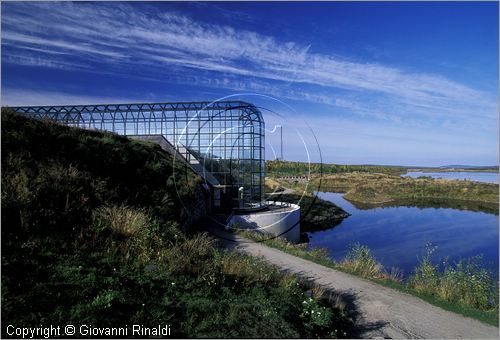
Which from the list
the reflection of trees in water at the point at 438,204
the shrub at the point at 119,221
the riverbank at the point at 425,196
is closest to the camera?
the shrub at the point at 119,221

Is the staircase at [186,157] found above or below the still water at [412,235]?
above

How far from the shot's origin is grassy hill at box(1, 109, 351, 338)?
222 inches

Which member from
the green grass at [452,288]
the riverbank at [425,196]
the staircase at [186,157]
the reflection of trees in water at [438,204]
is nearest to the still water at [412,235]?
the reflection of trees in water at [438,204]

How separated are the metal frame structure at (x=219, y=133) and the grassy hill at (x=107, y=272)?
14.5m

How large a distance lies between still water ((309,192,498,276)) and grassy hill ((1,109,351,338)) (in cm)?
1165

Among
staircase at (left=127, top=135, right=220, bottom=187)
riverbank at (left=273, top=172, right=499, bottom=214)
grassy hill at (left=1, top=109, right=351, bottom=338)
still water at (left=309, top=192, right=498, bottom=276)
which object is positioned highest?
staircase at (left=127, top=135, right=220, bottom=187)

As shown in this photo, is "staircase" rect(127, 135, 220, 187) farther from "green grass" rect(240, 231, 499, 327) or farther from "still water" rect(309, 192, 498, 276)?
"green grass" rect(240, 231, 499, 327)

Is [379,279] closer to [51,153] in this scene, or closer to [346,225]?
[51,153]

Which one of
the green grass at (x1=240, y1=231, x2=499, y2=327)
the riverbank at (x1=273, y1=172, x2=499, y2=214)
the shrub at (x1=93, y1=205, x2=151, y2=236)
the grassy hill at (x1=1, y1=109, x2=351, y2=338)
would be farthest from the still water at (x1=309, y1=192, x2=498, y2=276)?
the shrub at (x1=93, y1=205, x2=151, y2=236)

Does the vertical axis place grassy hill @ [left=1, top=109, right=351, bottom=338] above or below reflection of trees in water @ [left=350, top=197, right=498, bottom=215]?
above

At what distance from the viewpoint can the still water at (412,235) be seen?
67.7 ft

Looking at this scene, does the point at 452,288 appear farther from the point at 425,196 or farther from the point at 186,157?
the point at 425,196

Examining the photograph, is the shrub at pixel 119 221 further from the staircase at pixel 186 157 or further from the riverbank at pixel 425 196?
the riverbank at pixel 425 196

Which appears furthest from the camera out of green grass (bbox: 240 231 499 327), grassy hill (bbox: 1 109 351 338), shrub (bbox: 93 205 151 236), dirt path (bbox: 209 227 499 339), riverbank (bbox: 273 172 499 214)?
riverbank (bbox: 273 172 499 214)
